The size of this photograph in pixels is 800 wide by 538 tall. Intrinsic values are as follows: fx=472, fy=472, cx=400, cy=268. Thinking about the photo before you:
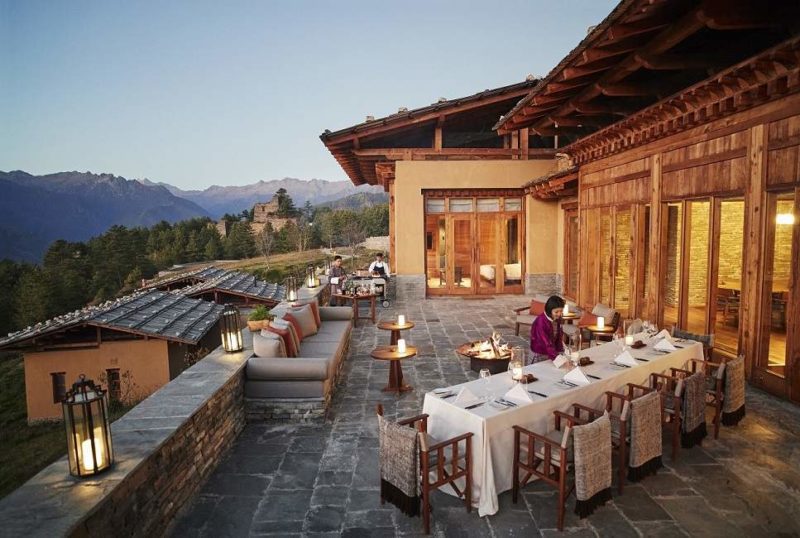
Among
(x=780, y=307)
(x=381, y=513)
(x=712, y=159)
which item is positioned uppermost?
(x=712, y=159)

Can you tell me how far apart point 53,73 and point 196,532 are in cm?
14822

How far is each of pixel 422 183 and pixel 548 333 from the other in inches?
339

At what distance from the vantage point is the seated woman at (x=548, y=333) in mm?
6348

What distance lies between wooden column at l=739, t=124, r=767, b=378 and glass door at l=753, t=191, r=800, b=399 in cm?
7

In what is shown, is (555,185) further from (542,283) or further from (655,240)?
(655,240)

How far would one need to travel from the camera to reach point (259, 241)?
6341 cm

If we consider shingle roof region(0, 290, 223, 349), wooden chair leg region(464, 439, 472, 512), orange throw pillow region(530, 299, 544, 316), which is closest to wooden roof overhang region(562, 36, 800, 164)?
orange throw pillow region(530, 299, 544, 316)

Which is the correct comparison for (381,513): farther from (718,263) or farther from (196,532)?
(718,263)

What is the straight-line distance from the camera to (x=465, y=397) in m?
4.01

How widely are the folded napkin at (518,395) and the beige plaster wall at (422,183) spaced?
10300 mm

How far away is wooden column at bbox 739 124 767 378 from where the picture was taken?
19.2ft

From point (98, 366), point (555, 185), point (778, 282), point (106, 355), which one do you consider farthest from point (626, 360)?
point (98, 366)

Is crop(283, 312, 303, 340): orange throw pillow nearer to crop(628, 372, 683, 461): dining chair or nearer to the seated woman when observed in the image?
the seated woman

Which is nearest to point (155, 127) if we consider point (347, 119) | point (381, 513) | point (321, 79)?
point (347, 119)
